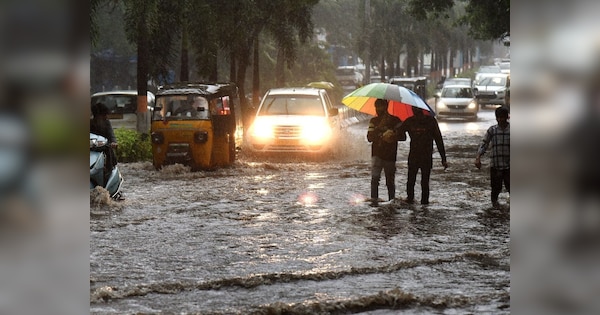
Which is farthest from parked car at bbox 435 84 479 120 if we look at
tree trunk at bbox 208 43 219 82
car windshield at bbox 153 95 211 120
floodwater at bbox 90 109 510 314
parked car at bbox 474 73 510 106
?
car windshield at bbox 153 95 211 120

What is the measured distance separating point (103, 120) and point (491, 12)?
23888 mm

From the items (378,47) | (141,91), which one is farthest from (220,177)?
(378,47)

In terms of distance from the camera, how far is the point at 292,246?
1244cm

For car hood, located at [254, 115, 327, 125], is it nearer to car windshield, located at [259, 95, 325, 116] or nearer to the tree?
car windshield, located at [259, 95, 325, 116]

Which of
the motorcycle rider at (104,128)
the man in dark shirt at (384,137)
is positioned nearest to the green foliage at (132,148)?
the motorcycle rider at (104,128)

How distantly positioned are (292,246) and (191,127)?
8.34 meters

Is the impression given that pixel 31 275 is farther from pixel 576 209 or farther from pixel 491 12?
pixel 491 12

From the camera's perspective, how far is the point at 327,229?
13.8m

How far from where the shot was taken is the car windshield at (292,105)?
2352 centimetres

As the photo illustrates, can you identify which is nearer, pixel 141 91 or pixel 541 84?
pixel 541 84

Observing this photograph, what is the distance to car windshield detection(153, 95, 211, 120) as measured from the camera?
20.6 metres

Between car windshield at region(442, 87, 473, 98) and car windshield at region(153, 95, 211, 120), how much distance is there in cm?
2277

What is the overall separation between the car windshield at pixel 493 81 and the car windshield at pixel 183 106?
112 ft

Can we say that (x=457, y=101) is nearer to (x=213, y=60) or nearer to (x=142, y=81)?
(x=213, y=60)
